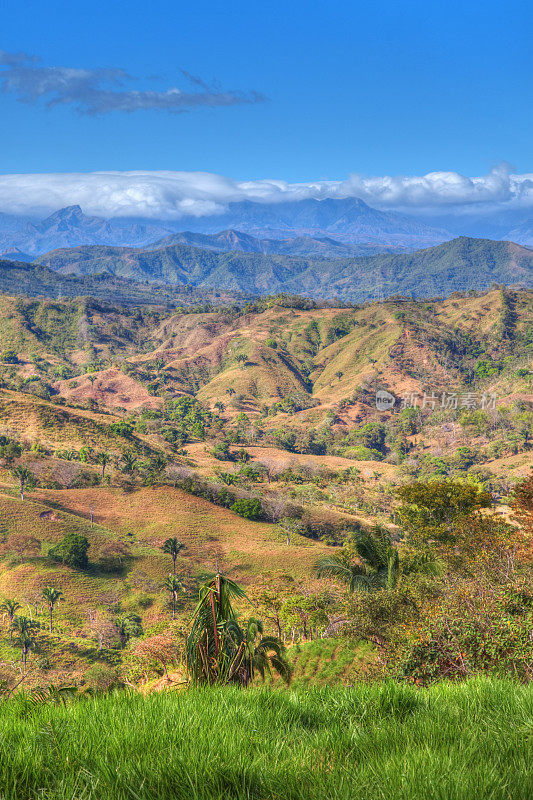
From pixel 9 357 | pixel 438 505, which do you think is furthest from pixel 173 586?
pixel 9 357

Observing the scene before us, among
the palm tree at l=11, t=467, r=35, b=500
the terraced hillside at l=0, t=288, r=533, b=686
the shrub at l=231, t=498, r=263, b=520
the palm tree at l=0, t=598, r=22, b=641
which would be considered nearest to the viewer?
the palm tree at l=0, t=598, r=22, b=641

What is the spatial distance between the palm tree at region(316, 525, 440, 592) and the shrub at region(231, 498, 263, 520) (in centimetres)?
4223

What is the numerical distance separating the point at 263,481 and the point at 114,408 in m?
64.9

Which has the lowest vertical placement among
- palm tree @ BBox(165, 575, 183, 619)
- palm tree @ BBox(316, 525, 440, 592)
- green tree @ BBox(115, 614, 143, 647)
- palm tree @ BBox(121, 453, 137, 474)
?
green tree @ BBox(115, 614, 143, 647)

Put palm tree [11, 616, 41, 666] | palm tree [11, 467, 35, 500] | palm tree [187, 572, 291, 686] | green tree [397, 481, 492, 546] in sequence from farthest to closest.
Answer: palm tree [11, 467, 35, 500], palm tree [11, 616, 41, 666], green tree [397, 481, 492, 546], palm tree [187, 572, 291, 686]

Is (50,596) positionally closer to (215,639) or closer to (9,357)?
(215,639)

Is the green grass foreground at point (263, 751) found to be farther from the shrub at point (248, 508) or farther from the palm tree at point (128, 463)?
the palm tree at point (128, 463)

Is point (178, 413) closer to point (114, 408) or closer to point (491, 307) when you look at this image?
point (114, 408)

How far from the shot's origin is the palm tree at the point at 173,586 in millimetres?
45356

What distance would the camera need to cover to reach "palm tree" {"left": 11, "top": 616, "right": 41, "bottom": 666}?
119 ft

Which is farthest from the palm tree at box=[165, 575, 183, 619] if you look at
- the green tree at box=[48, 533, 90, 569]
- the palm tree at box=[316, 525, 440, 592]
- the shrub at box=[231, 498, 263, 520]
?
the palm tree at box=[316, 525, 440, 592]

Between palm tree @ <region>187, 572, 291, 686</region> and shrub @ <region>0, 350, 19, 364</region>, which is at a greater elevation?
shrub @ <region>0, 350, 19, 364</region>

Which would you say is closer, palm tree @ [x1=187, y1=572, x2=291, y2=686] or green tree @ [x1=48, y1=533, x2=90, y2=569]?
palm tree @ [x1=187, y1=572, x2=291, y2=686]

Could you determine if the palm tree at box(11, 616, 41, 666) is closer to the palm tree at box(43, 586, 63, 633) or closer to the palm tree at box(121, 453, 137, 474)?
the palm tree at box(43, 586, 63, 633)
